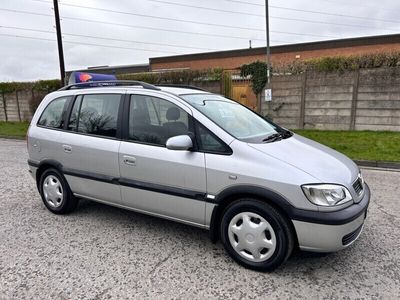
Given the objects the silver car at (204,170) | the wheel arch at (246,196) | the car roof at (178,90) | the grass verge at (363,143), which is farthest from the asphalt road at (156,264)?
the grass verge at (363,143)

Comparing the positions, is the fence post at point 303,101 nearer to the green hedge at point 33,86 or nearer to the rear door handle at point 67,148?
the rear door handle at point 67,148

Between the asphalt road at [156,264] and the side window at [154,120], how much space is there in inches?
45.3

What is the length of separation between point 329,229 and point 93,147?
8.76 ft

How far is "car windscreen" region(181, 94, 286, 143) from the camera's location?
319 centimetres

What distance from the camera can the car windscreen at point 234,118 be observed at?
3191 mm

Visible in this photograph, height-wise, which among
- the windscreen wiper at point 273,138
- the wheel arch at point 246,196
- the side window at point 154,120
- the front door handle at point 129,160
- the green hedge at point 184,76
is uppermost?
the green hedge at point 184,76

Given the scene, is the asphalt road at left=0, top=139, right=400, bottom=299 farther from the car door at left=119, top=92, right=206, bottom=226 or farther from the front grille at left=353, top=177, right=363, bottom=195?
the front grille at left=353, top=177, right=363, bottom=195

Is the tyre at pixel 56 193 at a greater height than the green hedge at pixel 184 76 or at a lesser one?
lesser

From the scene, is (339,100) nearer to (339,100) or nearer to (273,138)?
(339,100)

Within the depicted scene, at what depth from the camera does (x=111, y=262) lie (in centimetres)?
305

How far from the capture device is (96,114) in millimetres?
3879

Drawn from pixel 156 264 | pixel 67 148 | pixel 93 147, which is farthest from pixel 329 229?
pixel 67 148

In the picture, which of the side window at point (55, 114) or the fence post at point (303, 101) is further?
the fence post at point (303, 101)

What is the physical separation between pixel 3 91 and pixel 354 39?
23104 millimetres
